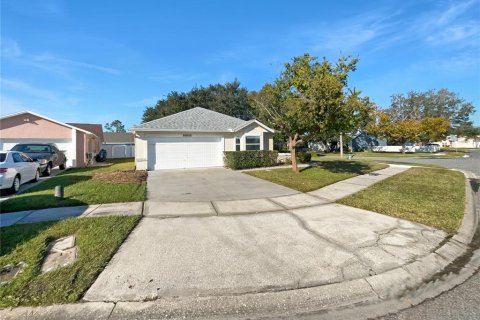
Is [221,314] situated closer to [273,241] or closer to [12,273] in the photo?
[273,241]

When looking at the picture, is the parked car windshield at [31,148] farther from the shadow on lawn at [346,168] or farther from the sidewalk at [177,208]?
the shadow on lawn at [346,168]

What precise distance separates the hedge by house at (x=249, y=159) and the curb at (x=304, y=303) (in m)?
12.7

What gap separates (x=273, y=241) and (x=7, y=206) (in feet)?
23.0

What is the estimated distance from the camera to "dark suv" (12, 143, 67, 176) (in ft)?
42.7

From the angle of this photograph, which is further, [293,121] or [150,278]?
[293,121]

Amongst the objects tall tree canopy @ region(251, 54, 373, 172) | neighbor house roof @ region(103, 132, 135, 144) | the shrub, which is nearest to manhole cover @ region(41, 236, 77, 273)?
tall tree canopy @ region(251, 54, 373, 172)

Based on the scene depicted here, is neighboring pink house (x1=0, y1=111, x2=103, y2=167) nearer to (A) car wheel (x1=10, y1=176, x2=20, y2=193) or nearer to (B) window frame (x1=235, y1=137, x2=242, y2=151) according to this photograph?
(A) car wheel (x1=10, y1=176, x2=20, y2=193)

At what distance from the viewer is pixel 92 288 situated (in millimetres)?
2971

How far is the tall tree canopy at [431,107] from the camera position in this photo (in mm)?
55500

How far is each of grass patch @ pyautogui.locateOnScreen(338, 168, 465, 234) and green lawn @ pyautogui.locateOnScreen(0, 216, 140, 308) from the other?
606 cm

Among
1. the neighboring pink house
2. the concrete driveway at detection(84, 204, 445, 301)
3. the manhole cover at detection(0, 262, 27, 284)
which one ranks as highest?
the neighboring pink house

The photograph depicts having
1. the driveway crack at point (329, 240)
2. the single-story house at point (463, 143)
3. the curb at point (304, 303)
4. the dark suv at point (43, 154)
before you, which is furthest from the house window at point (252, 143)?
the single-story house at point (463, 143)

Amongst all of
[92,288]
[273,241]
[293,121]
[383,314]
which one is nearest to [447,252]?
[383,314]

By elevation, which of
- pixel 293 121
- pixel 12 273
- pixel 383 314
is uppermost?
pixel 293 121
